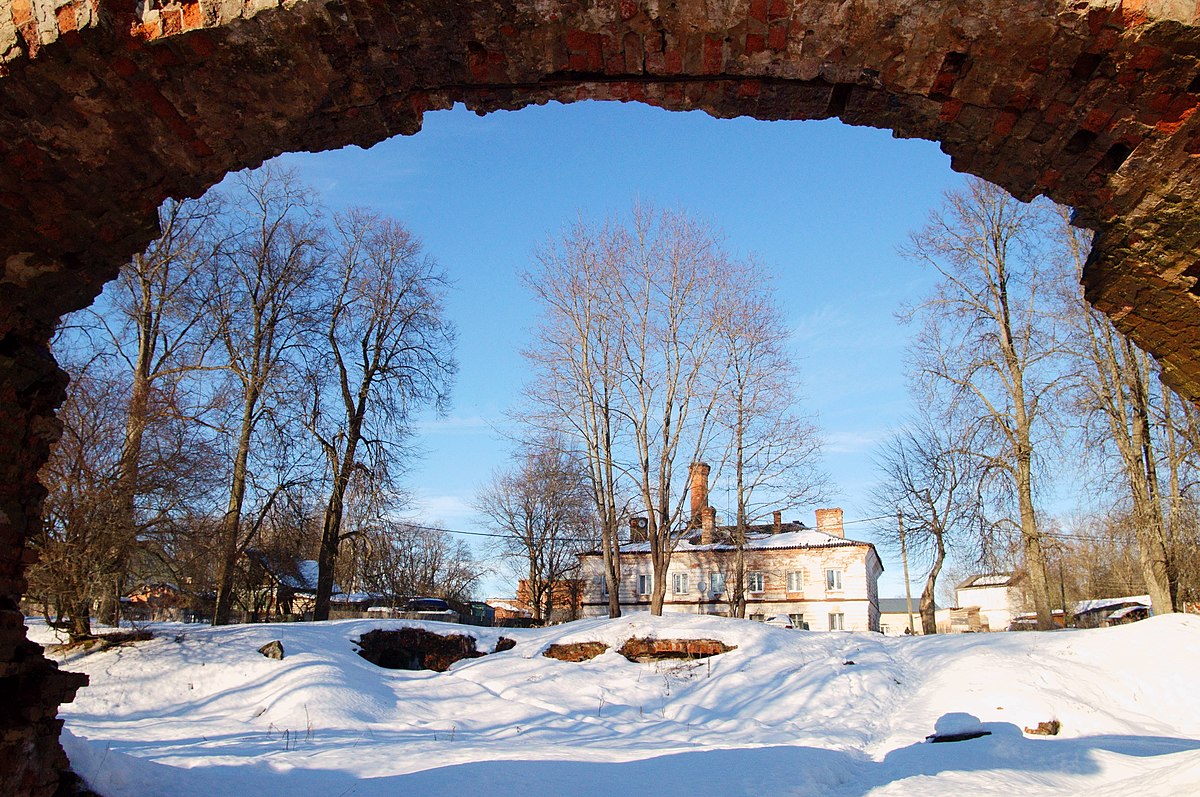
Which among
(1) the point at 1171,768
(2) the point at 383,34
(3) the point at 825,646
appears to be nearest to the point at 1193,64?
(2) the point at 383,34

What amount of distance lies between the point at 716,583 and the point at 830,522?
709 cm

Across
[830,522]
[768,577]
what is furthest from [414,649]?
[830,522]

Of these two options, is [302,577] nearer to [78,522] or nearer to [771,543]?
[78,522]

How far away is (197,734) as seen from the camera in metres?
8.89

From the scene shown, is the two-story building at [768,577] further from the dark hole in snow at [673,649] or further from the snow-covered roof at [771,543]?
the dark hole in snow at [673,649]

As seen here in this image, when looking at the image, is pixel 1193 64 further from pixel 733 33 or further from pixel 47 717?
pixel 47 717

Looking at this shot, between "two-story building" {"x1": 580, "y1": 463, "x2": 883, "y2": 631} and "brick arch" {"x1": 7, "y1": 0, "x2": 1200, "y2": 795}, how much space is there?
106 ft

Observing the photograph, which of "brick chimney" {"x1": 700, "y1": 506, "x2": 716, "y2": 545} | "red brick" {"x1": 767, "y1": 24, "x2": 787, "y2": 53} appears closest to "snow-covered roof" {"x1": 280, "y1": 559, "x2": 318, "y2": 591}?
"brick chimney" {"x1": 700, "y1": 506, "x2": 716, "y2": 545}

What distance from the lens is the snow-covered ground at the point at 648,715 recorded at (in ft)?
22.0

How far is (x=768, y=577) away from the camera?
37781 mm

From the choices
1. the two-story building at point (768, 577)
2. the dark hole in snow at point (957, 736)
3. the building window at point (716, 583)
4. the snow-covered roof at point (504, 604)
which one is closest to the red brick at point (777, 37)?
the dark hole in snow at point (957, 736)

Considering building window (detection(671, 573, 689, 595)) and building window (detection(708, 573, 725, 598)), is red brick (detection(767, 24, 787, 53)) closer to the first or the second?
building window (detection(708, 573, 725, 598))

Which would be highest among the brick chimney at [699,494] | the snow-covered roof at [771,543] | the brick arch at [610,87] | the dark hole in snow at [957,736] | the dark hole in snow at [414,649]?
the brick chimney at [699,494]

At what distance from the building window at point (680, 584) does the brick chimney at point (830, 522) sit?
25.3 ft
